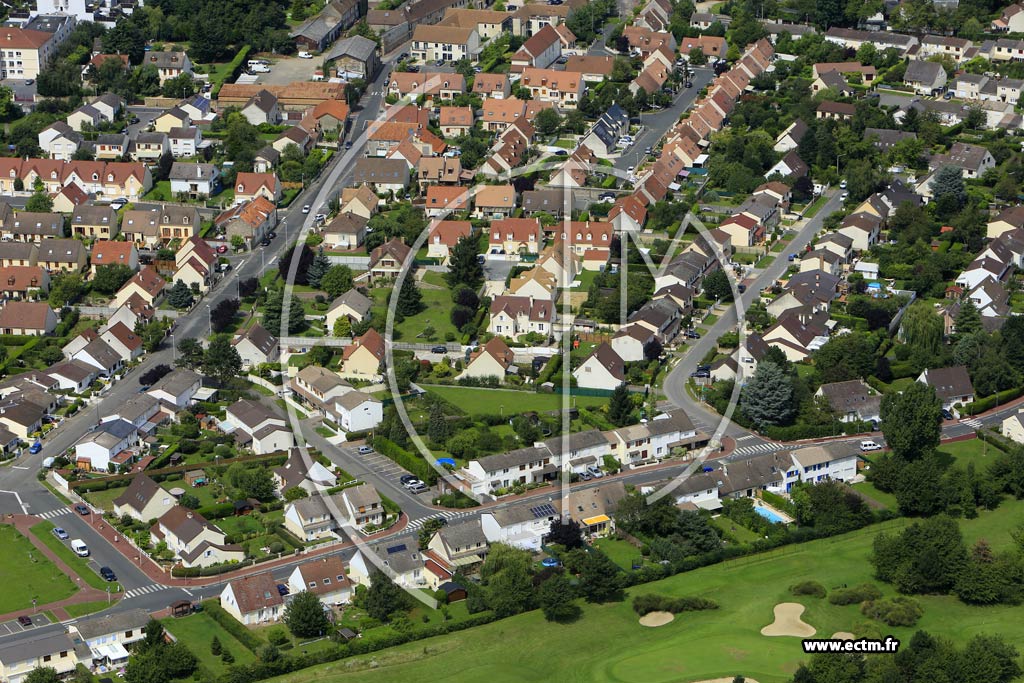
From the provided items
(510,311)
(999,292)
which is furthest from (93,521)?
(999,292)

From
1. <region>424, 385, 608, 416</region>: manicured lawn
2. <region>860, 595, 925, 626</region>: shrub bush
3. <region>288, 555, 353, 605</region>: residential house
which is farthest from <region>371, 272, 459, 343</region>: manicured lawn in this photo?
<region>860, 595, 925, 626</region>: shrub bush

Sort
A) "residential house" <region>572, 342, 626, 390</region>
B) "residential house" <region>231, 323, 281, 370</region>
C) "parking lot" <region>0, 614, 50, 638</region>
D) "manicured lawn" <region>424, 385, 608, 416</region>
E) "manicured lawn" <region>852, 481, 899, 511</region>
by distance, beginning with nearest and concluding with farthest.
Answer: "parking lot" <region>0, 614, 50, 638</region> < "manicured lawn" <region>852, 481, 899, 511</region> < "manicured lawn" <region>424, 385, 608, 416</region> < "residential house" <region>572, 342, 626, 390</region> < "residential house" <region>231, 323, 281, 370</region>

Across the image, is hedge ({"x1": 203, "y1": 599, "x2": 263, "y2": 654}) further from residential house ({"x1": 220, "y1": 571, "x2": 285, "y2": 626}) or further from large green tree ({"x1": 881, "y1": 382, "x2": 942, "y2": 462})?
large green tree ({"x1": 881, "y1": 382, "x2": 942, "y2": 462})

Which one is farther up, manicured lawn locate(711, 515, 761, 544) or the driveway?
the driveway

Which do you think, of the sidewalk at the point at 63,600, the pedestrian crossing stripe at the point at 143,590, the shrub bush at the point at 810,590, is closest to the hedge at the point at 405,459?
the pedestrian crossing stripe at the point at 143,590

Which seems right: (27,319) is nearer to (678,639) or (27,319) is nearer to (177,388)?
(177,388)

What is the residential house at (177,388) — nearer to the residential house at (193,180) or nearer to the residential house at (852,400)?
the residential house at (193,180)

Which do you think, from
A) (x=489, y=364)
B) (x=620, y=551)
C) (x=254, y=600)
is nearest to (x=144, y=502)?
(x=254, y=600)
